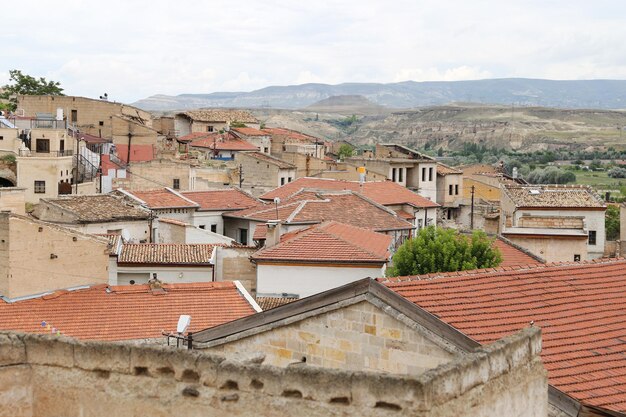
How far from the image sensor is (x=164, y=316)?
21.8m

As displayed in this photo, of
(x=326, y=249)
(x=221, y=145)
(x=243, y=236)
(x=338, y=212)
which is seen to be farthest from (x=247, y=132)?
(x=326, y=249)

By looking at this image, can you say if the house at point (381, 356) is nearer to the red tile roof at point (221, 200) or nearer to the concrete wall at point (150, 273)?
the concrete wall at point (150, 273)

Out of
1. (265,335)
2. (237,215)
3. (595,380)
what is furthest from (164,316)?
(237,215)

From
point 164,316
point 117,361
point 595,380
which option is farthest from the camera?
point 164,316

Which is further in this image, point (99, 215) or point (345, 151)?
point (345, 151)

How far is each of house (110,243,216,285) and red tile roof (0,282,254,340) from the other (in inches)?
185

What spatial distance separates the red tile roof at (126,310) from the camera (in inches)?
828

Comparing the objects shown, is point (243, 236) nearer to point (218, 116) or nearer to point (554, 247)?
Answer: point (554, 247)

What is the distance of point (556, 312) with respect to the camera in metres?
12.6

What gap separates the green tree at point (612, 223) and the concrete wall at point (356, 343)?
166 ft

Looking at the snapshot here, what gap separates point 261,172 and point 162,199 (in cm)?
1847

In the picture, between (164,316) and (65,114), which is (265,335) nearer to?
(164,316)

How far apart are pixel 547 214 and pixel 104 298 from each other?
87.0ft

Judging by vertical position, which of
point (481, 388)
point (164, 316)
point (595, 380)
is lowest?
point (164, 316)
